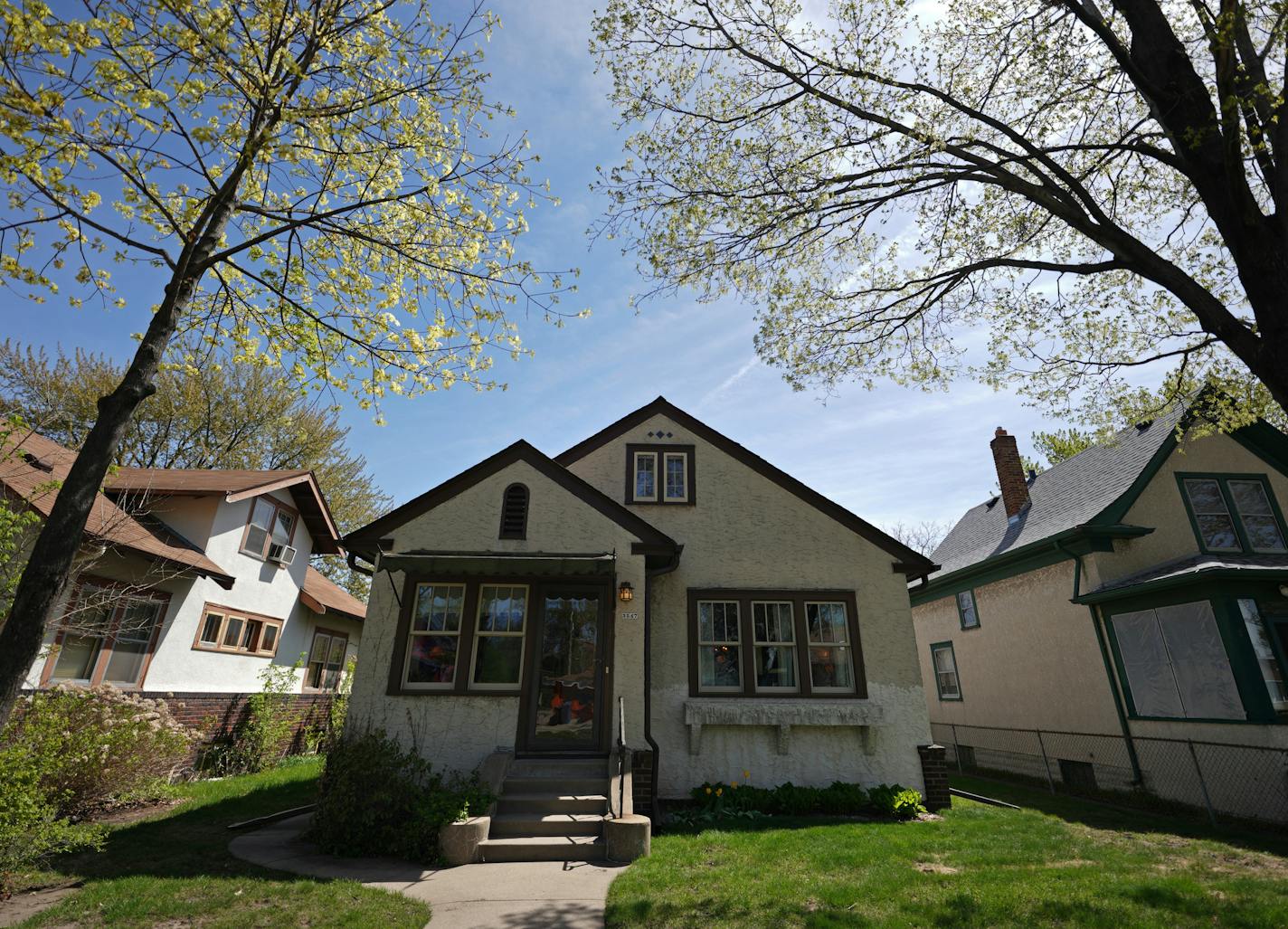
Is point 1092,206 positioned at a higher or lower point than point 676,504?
higher

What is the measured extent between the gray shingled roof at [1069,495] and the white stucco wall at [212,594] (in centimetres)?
1872

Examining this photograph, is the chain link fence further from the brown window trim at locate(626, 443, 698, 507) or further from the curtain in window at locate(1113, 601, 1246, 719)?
the brown window trim at locate(626, 443, 698, 507)

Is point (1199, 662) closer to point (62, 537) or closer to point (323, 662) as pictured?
point (62, 537)

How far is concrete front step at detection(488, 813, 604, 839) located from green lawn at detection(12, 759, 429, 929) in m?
1.86

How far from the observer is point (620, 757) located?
27.8 ft

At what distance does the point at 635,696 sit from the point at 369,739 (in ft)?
12.5

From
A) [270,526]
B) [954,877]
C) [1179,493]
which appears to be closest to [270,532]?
[270,526]

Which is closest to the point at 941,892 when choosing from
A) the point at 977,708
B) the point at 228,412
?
the point at 977,708

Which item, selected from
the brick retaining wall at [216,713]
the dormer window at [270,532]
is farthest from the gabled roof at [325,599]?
the brick retaining wall at [216,713]

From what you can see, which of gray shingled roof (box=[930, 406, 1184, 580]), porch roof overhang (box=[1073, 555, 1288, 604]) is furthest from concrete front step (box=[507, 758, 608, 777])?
gray shingled roof (box=[930, 406, 1184, 580])

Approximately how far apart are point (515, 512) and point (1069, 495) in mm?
13837

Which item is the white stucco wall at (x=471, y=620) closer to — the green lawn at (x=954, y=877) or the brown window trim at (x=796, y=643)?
the brown window trim at (x=796, y=643)

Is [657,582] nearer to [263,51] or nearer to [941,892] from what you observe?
[941,892]

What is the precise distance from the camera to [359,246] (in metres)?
7.95
